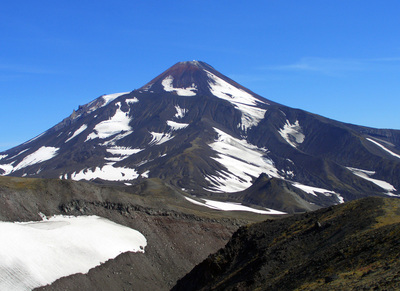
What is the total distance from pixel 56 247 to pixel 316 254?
89.5 feet

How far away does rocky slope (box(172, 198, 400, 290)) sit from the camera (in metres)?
20.3

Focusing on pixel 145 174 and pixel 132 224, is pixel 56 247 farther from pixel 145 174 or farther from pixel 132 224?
pixel 145 174

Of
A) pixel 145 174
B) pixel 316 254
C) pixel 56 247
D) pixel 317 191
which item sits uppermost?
pixel 145 174

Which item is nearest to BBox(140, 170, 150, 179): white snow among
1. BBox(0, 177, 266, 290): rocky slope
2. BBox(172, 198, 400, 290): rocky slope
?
BBox(0, 177, 266, 290): rocky slope

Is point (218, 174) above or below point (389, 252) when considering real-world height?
above

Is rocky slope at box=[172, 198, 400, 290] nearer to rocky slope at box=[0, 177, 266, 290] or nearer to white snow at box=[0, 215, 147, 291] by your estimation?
rocky slope at box=[0, 177, 266, 290]

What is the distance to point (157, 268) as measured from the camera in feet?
167

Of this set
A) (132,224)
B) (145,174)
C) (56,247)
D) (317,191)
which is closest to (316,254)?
(56,247)

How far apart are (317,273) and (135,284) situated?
27491 mm

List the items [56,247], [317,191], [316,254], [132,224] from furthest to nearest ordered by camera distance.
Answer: [317,191]
[132,224]
[56,247]
[316,254]

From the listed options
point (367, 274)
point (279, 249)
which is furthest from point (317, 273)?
point (279, 249)

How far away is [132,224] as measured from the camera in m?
56.8

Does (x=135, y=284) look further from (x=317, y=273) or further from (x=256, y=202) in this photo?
(x=256, y=202)

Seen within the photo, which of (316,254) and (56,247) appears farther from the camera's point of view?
(56,247)
